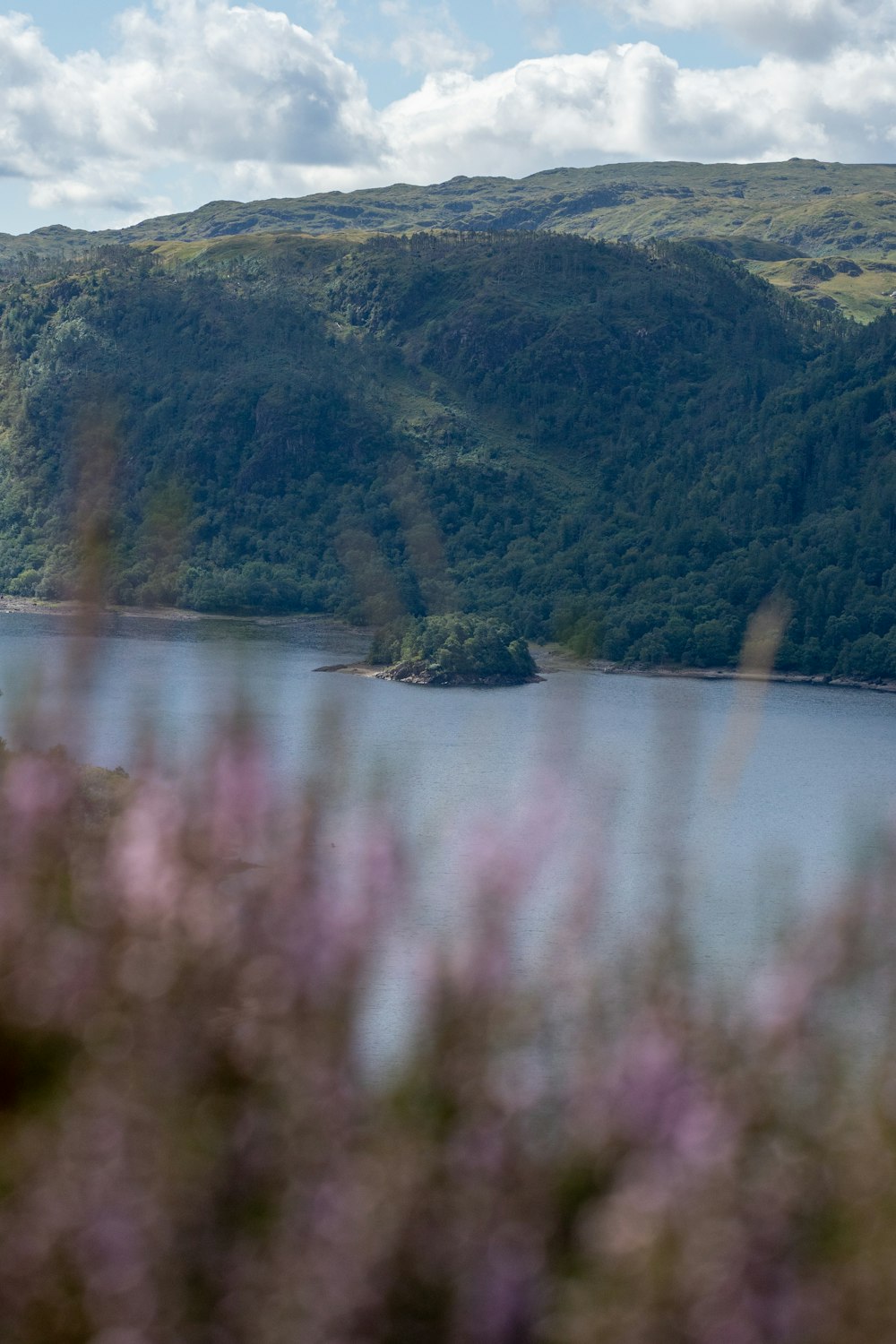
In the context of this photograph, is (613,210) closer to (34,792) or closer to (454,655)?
(454,655)

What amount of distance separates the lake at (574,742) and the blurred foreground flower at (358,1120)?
41cm

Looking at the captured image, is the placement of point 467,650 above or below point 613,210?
below

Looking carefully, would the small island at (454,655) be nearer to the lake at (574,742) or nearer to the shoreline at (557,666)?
the shoreline at (557,666)

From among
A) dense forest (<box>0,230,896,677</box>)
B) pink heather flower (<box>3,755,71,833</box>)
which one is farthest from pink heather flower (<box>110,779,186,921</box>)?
dense forest (<box>0,230,896,677</box>)

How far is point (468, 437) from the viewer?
88.4 metres

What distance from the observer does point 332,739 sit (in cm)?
477

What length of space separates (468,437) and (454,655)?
1232 inches

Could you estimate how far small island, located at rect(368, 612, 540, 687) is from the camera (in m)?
58.3

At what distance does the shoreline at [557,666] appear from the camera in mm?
62944

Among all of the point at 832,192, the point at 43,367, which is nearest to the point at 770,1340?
the point at 43,367

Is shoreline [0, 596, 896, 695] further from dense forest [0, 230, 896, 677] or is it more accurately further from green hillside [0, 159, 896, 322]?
green hillside [0, 159, 896, 322]

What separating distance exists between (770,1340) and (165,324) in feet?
302

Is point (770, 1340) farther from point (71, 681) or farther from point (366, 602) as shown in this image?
point (366, 602)

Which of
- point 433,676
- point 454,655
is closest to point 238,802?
point 433,676
